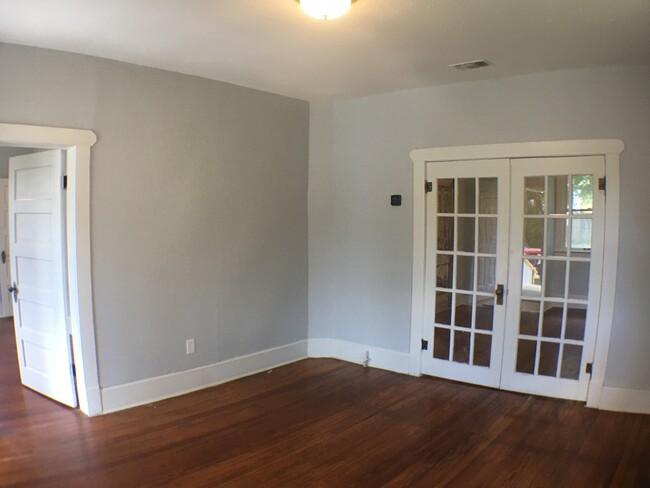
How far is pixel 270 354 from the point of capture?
15.2ft

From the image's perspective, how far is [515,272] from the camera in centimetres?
394

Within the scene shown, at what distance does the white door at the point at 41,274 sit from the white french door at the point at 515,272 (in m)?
3.03

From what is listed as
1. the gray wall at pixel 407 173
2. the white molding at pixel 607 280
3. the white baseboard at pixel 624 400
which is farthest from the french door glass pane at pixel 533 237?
the white baseboard at pixel 624 400

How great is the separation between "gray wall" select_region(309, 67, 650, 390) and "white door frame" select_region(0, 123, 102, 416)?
219 centimetres

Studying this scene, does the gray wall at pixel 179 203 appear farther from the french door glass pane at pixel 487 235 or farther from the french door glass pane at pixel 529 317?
the french door glass pane at pixel 529 317

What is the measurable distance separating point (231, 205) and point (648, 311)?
343 centimetres

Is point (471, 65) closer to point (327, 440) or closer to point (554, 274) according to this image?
point (554, 274)

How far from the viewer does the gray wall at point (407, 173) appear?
11.5 feet

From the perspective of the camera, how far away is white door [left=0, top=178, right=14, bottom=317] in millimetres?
6613

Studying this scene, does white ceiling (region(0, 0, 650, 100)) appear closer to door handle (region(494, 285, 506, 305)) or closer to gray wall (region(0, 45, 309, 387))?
gray wall (region(0, 45, 309, 387))

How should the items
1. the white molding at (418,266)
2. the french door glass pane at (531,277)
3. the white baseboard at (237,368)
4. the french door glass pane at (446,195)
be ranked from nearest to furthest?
the white baseboard at (237,368) < the french door glass pane at (531,277) < the french door glass pane at (446,195) < the white molding at (418,266)

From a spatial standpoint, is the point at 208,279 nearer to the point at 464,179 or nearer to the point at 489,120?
the point at 464,179

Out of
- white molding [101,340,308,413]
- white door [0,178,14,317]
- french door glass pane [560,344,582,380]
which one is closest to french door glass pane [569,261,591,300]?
french door glass pane [560,344,582,380]

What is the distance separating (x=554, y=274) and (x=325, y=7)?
278 cm
